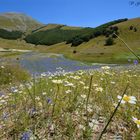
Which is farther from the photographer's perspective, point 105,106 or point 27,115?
point 105,106

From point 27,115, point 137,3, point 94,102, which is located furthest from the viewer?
point 137,3

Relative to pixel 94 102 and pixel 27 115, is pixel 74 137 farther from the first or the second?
pixel 94 102

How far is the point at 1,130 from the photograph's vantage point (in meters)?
4.31

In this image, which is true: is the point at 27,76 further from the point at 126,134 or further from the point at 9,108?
the point at 126,134

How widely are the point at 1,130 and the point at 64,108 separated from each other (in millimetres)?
1264

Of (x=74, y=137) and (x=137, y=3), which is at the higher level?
(x=137, y=3)

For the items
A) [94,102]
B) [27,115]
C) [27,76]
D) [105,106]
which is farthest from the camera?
[27,76]

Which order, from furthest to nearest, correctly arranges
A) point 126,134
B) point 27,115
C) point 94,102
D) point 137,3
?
point 137,3
point 94,102
point 27,115
point 126,134

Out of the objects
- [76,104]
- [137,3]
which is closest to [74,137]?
[76,104]

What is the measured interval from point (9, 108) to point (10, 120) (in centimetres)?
91

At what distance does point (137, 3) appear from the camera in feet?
30.0

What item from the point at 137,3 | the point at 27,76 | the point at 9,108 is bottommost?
the point at 27,76

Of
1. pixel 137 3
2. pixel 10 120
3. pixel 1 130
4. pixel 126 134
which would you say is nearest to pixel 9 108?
pixel 10 120

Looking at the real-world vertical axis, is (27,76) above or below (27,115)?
below
